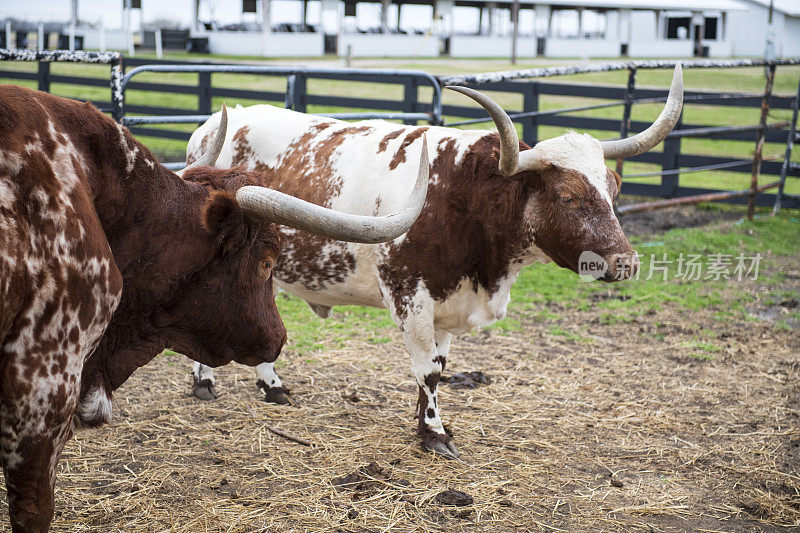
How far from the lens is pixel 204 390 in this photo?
436 centimetres

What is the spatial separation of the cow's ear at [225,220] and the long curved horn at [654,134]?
209cm

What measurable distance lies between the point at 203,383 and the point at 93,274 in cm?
235

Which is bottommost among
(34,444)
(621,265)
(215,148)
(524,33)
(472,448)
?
(472,448)

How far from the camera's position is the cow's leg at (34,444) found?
2.07 meters

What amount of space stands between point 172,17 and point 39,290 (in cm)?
3762

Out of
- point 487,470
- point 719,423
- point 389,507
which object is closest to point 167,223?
point 389,507

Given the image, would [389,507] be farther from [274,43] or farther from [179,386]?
[274,43]

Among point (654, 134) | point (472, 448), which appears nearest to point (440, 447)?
point (472, 448)

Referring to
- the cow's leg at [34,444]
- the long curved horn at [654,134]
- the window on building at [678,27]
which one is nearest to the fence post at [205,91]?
the long curved horn at [654,134]

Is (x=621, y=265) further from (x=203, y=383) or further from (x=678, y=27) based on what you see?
(x=678, y=27)

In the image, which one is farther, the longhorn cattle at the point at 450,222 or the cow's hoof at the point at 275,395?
the cow's hoof at the point at 275,395

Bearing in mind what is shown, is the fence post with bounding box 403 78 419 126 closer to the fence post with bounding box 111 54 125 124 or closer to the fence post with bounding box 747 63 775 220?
the fence post with bounding box 747 63 775 220

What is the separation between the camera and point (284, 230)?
4.07 meters

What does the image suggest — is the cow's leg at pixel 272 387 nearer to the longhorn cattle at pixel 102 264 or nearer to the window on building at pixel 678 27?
the longhorn cattle at pixel 102 264
